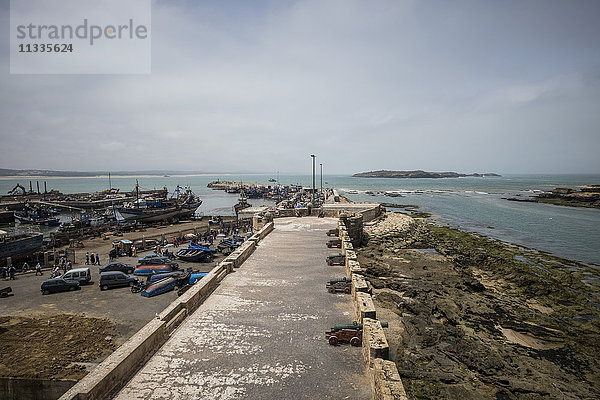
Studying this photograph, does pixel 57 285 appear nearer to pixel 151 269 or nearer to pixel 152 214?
pixel 151 269

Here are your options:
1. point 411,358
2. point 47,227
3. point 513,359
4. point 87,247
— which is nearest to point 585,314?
point 513,359

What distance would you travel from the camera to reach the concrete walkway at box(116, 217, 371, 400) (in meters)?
6.79

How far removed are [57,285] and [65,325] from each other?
584cm

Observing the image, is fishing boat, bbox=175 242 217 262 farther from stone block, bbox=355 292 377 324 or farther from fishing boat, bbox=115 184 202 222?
fishing boat, bbox=115 184 202 222

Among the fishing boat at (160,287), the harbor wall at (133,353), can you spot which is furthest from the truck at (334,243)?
the fishing boat at (160,287)

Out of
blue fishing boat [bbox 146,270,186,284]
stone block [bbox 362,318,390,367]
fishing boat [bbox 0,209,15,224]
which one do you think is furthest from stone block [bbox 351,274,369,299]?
fishing boat [bbox 0,209,15,224]

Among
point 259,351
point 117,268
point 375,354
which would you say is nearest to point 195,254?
point 117,268

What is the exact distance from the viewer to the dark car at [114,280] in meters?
20.6

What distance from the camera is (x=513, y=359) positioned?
13719 mm

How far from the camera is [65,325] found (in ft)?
50.9

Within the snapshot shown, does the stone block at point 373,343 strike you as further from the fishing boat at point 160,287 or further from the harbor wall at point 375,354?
the fishing boat at point 160,287

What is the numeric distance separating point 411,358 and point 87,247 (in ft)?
113

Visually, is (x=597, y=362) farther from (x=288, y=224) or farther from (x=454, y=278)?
(x=288, y=224)

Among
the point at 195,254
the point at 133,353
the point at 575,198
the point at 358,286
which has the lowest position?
the point at 195,254
